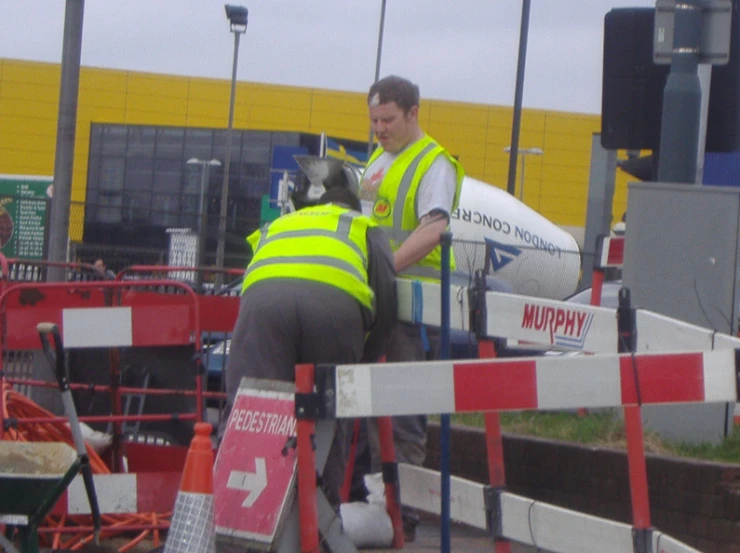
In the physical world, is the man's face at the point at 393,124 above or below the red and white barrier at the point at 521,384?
above

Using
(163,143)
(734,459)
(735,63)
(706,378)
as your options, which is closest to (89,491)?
(706,378)

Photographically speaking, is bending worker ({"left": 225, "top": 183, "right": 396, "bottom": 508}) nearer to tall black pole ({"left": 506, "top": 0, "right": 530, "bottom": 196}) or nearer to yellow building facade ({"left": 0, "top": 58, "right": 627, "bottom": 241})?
tall black pole ({"left": 506, "top": 0, "right": 530, "bottom": 196})

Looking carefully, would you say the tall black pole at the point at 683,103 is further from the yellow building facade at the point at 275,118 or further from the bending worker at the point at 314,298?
the yellow building facade at the point at 275,118

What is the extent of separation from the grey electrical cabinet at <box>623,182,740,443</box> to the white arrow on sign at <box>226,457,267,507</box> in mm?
3049

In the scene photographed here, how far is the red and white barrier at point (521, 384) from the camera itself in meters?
4.09

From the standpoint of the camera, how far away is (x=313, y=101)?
6188cm

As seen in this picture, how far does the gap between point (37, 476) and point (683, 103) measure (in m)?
3.95

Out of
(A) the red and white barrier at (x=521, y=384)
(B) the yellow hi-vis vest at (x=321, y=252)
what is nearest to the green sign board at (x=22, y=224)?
(B) the yellow hi-vis vest at (x=321, y=252)

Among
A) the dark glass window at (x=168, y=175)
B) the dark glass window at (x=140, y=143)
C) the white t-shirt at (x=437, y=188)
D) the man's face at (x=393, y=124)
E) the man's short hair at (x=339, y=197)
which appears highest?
the dark glass window at (x=140, y=143)

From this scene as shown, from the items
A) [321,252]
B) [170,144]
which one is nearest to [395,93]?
[321,252]

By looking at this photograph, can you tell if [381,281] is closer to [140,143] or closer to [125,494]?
[125,494]

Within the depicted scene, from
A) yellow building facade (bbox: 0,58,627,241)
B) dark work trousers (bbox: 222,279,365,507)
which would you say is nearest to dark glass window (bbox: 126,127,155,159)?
yellow building facade (bbox: 0,58,627,241)

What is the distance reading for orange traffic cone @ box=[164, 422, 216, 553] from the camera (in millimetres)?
4273

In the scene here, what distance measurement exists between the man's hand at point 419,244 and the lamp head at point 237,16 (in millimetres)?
25188
